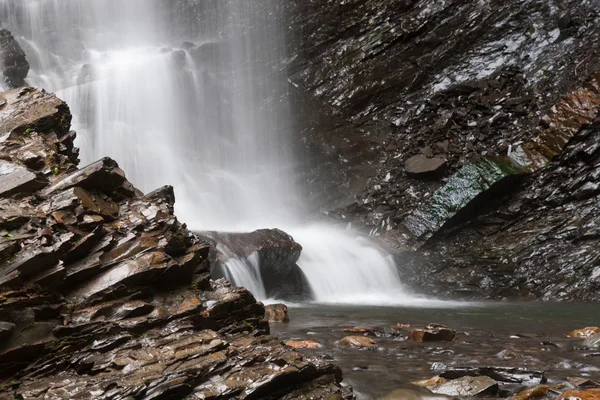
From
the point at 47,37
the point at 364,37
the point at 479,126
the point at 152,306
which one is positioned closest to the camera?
the point at 152,306

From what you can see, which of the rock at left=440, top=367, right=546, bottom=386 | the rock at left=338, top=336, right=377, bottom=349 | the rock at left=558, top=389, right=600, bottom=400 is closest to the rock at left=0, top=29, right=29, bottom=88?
the rock at left=338, top=336, right=377, bottom=349

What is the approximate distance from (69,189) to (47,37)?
94.8 ft

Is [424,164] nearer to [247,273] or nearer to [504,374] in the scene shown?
[247,273]

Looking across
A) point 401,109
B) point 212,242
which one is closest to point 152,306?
point 212,242

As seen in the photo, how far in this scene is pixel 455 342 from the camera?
812cm

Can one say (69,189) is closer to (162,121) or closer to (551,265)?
(551,265)

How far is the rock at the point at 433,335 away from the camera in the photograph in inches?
321

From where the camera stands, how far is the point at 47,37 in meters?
29.9

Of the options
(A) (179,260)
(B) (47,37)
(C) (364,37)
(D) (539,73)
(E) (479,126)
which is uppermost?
(B) (47,37)

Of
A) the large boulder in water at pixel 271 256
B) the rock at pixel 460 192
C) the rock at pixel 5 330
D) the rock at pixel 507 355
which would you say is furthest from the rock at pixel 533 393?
the rock at pixel 460 192

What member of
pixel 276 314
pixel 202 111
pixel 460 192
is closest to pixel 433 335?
→ pixel 276 314

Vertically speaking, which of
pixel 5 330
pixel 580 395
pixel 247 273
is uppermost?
pixel 247 273

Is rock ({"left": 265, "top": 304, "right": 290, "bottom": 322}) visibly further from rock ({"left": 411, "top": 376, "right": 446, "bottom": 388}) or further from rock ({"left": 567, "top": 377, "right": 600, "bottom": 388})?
rock ({"left": 567, "top": 377, "right": 600, "bottom": 388})

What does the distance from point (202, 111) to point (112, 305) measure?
71.9ft
